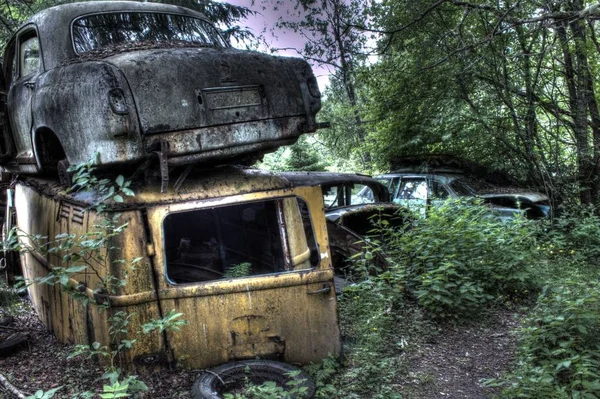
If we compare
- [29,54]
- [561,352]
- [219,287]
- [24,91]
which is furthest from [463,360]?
[29,54]

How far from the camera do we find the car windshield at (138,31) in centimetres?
452

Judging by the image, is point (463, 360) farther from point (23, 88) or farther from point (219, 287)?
point (23, 88)

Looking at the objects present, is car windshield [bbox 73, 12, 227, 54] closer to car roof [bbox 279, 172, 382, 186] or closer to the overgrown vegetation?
car roof [bbox 279, 172, 382, 186]

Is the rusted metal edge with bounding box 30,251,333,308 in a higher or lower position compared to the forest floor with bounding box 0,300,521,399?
higher

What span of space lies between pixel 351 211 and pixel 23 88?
4538mm

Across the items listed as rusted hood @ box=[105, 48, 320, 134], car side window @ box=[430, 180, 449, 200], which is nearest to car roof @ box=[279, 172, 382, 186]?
car side window @ box=[430, 180, 449, 200]

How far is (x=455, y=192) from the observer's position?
9320 mm

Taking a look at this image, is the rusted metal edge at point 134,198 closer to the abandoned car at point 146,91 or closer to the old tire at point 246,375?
the abandoned car at point 146,91

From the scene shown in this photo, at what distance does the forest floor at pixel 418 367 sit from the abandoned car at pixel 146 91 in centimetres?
166

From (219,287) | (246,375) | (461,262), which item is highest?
(219,287)

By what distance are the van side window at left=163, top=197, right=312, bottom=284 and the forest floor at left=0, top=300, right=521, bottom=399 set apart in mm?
988

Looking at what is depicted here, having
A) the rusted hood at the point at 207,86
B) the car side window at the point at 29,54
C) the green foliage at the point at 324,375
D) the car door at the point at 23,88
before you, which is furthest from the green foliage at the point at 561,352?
the car side window at the point at 29,54

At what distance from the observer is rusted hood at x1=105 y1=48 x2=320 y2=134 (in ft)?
12.2

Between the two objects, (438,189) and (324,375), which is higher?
(438,189)
